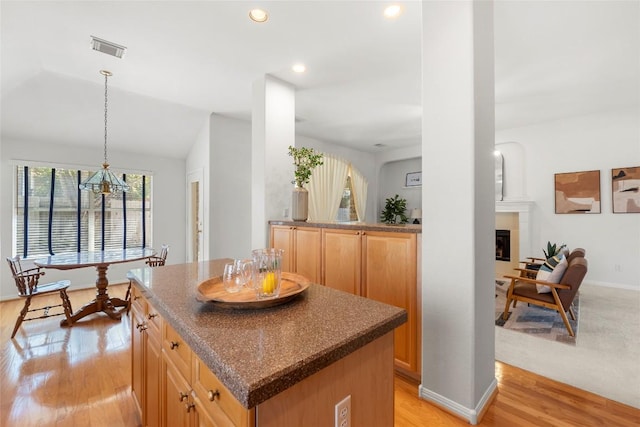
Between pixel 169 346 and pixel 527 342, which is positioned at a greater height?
pixel 169 346

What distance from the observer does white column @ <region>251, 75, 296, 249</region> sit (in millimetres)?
3301

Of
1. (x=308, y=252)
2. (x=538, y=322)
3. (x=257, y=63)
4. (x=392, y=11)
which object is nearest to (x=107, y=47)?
(x=257, y=63)

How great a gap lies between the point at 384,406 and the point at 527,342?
99.8 inches

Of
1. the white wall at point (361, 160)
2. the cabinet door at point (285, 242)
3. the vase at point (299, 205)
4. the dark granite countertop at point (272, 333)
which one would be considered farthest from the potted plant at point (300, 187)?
the white wall at point (361, 160)

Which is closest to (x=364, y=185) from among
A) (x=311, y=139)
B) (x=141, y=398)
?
(x=311, y=139)

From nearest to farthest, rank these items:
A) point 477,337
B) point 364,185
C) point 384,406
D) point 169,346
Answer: point 384,406, point 169,346, point 477,337, point 364,185

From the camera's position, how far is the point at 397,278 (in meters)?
2.15

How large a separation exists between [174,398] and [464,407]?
161 centimetres

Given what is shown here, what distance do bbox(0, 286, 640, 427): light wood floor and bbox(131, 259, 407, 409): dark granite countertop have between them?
3.74ft

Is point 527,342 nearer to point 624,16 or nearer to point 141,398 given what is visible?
point 624,16

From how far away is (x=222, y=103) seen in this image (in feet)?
13.6

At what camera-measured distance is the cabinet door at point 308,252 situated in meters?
2.75

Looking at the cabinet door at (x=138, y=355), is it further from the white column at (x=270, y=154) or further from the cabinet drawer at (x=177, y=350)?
the white column at (x=270, y=154)

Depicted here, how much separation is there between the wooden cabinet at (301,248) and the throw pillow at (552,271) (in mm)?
2466
